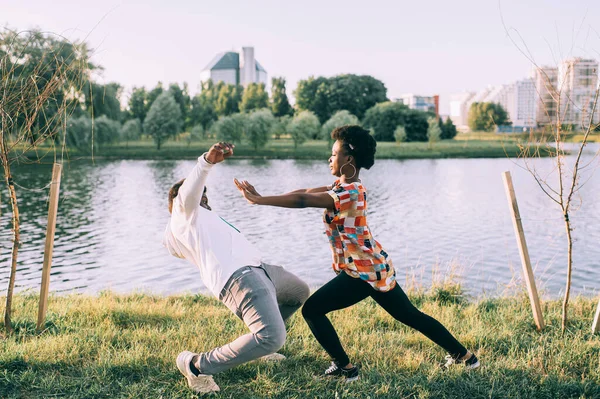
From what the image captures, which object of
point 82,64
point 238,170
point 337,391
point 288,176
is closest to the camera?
point 337,391

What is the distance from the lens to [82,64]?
5188 millimetres

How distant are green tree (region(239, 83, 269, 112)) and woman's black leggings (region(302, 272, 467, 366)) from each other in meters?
101

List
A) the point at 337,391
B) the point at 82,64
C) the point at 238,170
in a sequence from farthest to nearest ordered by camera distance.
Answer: the point at 238,170 < the point at 82,64 < the point at 337,391

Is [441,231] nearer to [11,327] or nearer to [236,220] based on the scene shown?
[236,220]

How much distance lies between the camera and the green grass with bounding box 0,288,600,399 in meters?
3.85

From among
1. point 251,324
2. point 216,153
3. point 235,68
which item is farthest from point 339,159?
point 235,68

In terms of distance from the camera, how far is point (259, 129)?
6228 cm

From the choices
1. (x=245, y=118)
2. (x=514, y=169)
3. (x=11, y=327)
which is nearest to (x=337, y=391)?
(x=11, y=327)

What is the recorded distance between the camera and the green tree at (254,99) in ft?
340

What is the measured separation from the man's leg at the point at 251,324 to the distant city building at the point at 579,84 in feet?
11.5

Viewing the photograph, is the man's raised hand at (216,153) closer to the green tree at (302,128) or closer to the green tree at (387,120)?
the green tree at (302,128)

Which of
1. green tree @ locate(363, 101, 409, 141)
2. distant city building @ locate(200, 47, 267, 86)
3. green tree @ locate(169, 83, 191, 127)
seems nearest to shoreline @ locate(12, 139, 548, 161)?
green tree @ locate(363, 101, 409, 141)

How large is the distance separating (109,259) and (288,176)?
84.1 ft

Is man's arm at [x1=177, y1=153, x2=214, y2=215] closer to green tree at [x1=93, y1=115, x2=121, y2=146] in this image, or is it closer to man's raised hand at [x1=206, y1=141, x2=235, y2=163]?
man's raised hand at [x1=206, y1=141, x2=235, y2=163]
